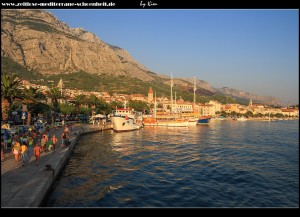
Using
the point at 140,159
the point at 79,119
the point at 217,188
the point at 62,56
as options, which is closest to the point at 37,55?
the point at 62,56

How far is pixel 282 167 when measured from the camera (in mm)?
23750

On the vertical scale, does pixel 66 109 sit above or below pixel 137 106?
below

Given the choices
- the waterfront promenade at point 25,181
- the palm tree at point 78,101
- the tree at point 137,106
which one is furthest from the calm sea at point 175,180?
the tree at point 137,106

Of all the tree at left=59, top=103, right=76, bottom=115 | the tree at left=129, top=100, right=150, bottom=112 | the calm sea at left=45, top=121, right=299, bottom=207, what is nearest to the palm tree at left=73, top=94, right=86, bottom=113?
the tree at left=59, top=103, right=76, bottom=115

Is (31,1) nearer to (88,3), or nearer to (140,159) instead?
(88,3)

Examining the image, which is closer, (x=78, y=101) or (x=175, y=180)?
(x=175, y=180)

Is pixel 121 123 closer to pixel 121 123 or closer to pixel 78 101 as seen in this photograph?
pixel 121 123

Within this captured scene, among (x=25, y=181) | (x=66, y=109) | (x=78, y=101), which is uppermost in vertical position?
(x=78, y=101)

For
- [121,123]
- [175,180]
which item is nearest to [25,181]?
[175,180]

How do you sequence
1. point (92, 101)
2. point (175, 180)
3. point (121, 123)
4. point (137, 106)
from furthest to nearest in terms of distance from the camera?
point (137, 106) < point (92, 101) < point (121, 123) < point (175, 180)

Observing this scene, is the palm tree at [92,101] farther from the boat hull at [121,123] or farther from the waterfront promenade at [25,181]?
the waterfront promenade at [25,181]

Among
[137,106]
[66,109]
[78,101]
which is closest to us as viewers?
[66,109]

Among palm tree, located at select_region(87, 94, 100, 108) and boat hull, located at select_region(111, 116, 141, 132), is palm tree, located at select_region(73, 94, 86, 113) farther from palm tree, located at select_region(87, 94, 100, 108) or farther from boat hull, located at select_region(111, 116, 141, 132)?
boat hull, located at select_region(111, 116, 141, 132)

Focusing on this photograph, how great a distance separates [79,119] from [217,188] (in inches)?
2237
